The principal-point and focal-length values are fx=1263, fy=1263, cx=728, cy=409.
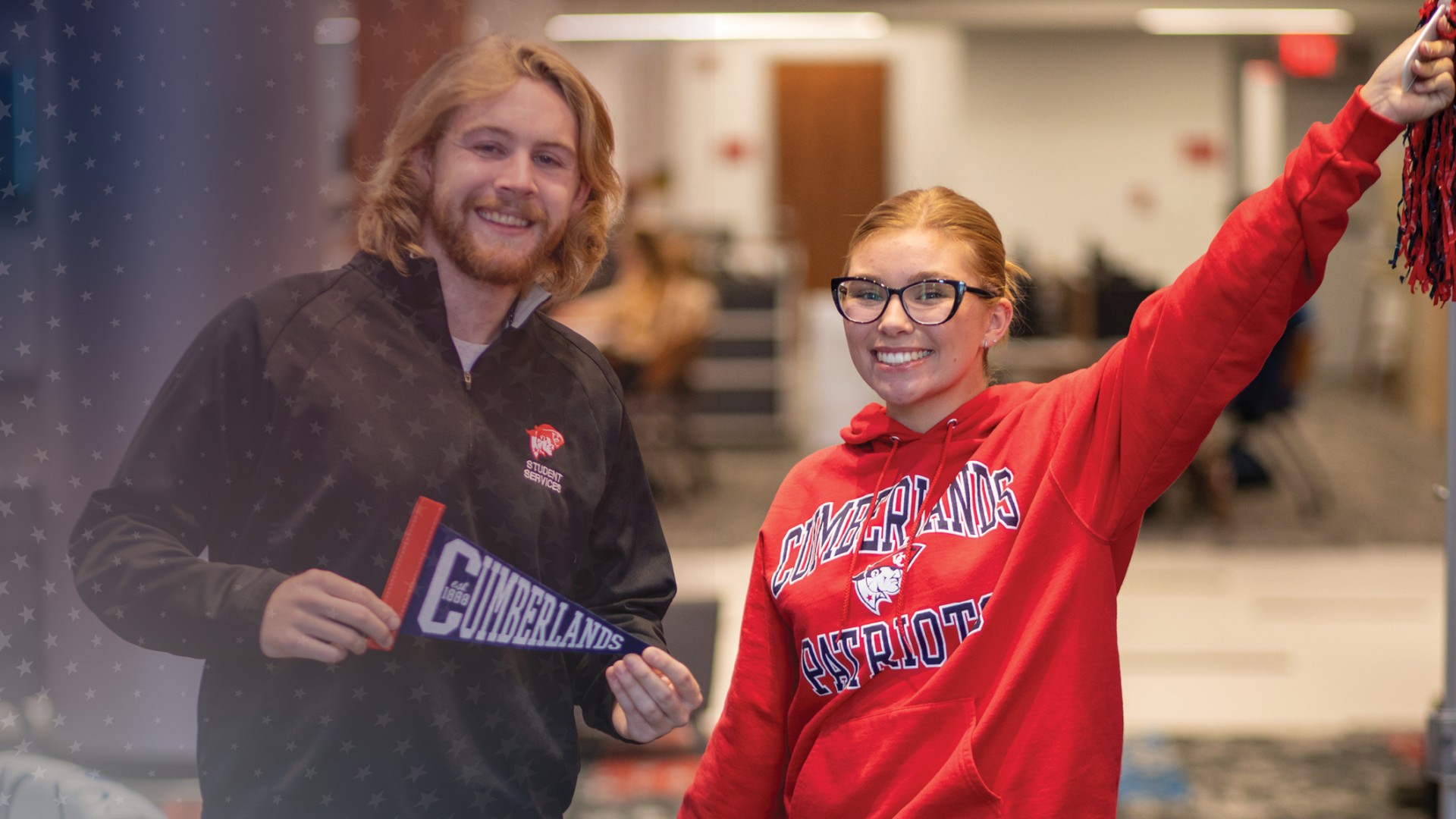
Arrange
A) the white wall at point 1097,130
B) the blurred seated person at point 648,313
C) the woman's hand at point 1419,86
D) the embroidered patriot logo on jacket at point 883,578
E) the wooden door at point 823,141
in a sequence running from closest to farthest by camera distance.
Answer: the woman's hand at point 1419,86 < the embroidered patriot logo on jacket at point 883,578 < the blurred seated person at point 648,313 < the white wall at point 1097,130 < the wooden door at point 823,141

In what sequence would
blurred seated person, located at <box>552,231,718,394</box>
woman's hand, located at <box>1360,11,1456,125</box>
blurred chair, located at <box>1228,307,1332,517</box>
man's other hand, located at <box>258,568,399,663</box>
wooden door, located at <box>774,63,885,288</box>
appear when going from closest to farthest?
woman's hand, located at <box>1360,11,1456,125</box>
man's other hand, located at <box>258,568,399,663</box>
blurred seated person, located at <box>552,231,718,394</box>
blurred chair, located at <box>1228,307,1332,517</box>
wooden door, located at <box>774,63,885,288</box>

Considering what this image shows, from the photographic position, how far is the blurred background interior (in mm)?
1346

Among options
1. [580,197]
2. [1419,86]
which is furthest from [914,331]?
[1419,86]

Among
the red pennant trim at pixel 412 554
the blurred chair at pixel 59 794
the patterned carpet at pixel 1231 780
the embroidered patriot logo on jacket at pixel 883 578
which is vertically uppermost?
the red pennant trim at pixel 412 554

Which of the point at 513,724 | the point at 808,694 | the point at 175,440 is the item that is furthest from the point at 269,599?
the point at 808,694

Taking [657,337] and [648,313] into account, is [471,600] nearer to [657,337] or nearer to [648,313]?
[657,337]

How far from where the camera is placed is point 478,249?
4.33ft

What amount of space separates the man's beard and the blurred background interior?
0.57 ft

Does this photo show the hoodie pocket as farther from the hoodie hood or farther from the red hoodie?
the hoodie hood

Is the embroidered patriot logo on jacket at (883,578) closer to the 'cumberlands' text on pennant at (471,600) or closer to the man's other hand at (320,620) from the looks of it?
the 'cumberlands' text on pennant at (471,600)

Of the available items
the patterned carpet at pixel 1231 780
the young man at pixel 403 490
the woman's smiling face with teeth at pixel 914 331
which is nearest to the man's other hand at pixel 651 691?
the young man at pixel 403 490

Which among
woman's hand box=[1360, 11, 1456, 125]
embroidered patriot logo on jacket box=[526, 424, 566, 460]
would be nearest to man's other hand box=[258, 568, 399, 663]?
embroidered patriot logo on jacket box=[526, 424, 566, 460]

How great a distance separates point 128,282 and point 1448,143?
131 cm

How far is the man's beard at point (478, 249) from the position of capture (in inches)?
52.0
